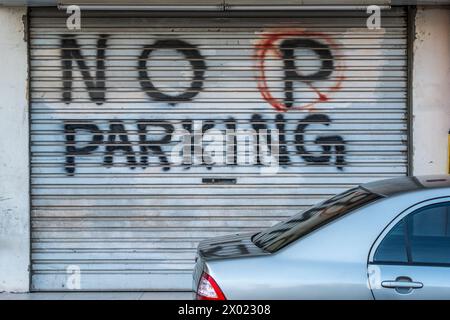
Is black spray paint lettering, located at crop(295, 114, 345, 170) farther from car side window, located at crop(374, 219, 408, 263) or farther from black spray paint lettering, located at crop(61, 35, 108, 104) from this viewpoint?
car side window, located at crop(374, 219, 408, 263)

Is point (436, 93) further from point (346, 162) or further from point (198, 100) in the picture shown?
point (198, 100)

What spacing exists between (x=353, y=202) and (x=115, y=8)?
4.51m

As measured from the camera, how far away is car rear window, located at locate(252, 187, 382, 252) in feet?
17.5

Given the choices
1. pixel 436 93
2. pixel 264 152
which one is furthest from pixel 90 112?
pixel 436 93

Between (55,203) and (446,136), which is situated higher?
(446,136)

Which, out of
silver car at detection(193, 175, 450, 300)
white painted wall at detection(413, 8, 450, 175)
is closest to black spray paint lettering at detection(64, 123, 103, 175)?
white painted wall at detection(413, 8, 450, 175)

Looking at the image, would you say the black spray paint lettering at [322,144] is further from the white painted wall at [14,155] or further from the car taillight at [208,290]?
the car taillight at [208,290]

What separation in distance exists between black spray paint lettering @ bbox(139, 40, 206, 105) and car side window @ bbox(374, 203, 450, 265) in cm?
478

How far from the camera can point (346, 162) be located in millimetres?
9523

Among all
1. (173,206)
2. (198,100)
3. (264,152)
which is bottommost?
(173,206)

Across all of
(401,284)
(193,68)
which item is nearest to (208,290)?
(401,284)

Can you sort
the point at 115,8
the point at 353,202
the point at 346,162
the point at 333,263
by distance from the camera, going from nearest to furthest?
the point at 333,263, the point at 353,202, the point at 115,8, the point at 346,162

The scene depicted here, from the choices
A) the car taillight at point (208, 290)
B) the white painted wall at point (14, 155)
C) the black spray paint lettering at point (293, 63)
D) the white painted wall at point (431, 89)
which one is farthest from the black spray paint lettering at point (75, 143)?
the car taillight at point (208, 290)

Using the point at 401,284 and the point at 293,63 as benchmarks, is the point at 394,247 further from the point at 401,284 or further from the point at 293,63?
the point at 293,63
